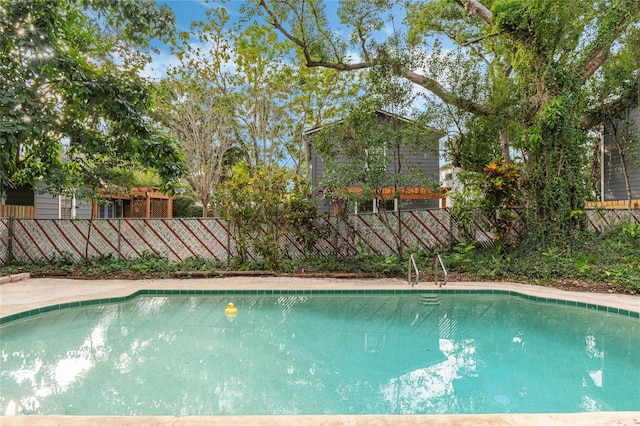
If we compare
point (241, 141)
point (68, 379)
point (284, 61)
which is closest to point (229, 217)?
point (68, 379)

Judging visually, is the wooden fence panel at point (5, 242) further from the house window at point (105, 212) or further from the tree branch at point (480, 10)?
the tree branch at point (480, 10)

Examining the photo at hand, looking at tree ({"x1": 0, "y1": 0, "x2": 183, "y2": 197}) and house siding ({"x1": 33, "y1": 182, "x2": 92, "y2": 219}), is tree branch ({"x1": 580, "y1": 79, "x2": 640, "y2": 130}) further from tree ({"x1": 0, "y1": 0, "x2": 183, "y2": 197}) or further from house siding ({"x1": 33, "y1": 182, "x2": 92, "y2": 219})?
house siding ({"x1": 33, "y1": 182, "x2": 92, "y2": 219})

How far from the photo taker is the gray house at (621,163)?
429 inches

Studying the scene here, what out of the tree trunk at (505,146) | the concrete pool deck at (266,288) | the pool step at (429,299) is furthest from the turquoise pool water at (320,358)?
the tree trunk at (505,146)

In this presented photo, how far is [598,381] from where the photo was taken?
135 inches

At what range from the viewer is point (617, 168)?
1262 cm

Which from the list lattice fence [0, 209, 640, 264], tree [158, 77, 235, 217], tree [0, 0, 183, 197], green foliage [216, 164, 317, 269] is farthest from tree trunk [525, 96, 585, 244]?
tree [158, 77, 235, 217]

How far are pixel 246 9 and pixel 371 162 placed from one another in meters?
6.11

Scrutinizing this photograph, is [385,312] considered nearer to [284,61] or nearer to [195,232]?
[195,232]

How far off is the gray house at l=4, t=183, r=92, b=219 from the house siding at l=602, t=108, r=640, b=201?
1552cm

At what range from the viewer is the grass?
7.34 m

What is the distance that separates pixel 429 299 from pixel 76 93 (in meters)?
7.42

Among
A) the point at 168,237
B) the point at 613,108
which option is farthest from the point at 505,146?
the point at 168,237

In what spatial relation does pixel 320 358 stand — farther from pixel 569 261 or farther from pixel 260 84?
pixel 260 84
